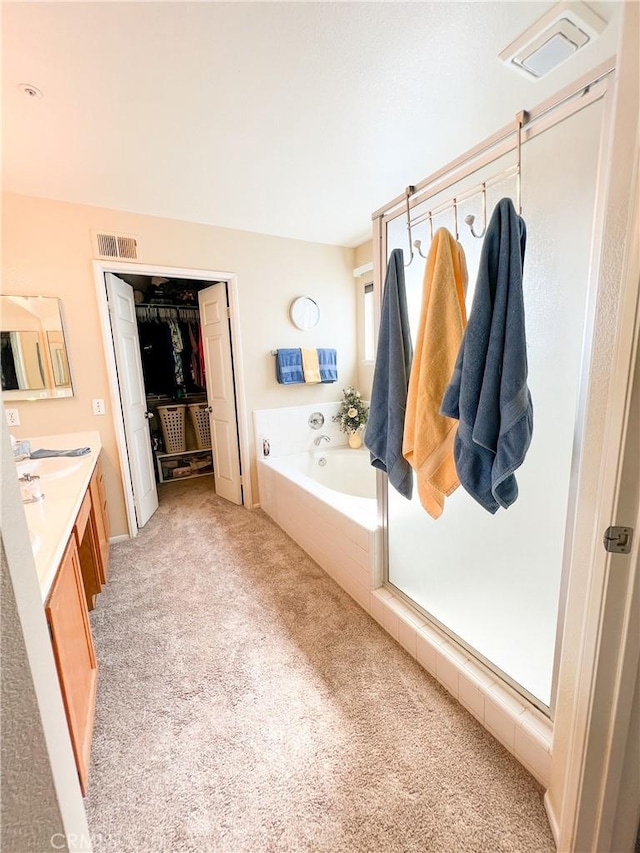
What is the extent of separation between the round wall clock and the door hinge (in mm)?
2962

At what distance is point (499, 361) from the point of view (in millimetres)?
1003

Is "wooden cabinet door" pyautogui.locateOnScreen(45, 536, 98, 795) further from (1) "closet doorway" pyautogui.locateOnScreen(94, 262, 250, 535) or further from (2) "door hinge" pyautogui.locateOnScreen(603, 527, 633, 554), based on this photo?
(1) "closet doorway" pyautogui.locateOnScreen(94, 262, 250, 535)

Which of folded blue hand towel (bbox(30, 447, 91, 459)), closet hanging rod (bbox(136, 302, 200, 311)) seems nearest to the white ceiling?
closet hanging rod (bbox(136, 302, 200, 311))

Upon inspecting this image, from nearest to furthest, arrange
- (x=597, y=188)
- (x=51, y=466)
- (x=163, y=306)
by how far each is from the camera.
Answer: (x=597, y=188), (x=51, y=466), (x=163, y=306)

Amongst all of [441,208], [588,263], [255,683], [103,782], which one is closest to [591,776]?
[255,683]

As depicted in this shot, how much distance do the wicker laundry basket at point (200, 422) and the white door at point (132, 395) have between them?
3.17 feet

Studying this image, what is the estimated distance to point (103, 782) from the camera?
1163 millimetres

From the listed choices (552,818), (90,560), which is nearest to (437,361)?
(552,818)

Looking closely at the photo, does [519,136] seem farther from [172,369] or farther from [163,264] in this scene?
[172,369]

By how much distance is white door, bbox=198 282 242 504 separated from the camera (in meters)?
3.16

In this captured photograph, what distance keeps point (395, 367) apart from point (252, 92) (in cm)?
134

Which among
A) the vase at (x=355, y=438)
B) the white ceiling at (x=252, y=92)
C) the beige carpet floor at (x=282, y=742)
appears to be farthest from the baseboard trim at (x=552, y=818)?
the vase at (x=355, y=438)

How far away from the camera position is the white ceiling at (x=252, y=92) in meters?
1.20

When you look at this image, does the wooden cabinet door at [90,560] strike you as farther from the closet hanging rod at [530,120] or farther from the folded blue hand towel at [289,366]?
the closet hanging rod at [530,120]
